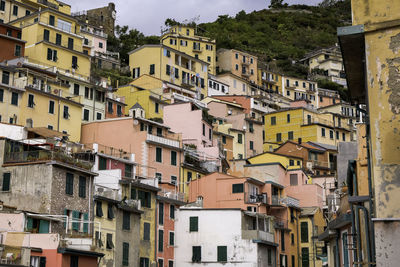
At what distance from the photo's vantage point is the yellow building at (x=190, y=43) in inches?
4523

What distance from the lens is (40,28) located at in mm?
76000

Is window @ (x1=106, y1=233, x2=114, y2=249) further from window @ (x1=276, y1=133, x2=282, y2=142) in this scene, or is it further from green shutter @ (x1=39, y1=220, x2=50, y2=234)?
window @ (x1=276, y1=133, x2=282, y2=142)

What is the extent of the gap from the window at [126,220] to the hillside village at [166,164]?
8cm

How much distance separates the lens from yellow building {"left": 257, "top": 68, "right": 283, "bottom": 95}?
127812mm

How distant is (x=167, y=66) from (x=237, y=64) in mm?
29766

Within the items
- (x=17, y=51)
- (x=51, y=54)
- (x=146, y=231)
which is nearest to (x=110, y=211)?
(x=146, y=231)

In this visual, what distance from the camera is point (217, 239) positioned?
56.7 m

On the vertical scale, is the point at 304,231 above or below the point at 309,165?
below

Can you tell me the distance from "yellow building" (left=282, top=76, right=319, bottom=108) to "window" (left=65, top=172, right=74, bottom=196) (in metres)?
90.1

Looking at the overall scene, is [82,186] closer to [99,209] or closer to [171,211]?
[99,209]

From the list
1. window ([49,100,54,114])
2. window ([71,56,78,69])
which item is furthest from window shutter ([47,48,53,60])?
window ([49,100,54,114])

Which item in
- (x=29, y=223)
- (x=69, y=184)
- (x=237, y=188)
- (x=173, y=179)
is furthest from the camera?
(x=173, y=179)

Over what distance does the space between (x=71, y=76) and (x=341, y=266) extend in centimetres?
5078

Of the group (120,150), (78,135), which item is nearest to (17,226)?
(120,150)
